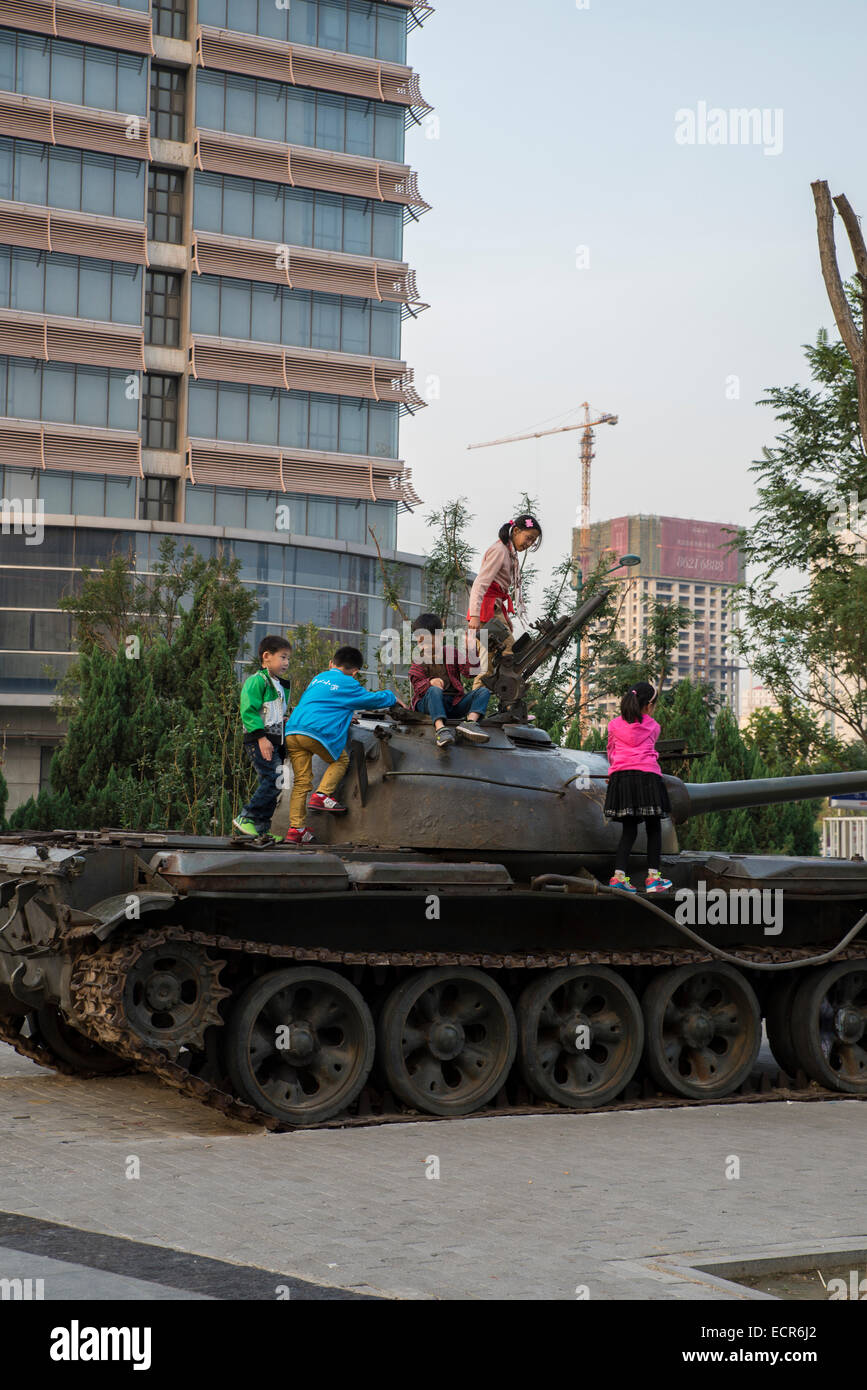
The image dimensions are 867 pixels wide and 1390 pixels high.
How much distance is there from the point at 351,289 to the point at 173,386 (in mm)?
6835

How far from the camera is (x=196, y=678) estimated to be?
28141 mm

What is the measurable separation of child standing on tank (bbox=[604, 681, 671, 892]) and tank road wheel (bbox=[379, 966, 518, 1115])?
1296 mm

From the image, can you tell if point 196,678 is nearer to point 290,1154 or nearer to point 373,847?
point 373,847

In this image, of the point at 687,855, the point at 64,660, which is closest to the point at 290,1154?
the point at 687,855

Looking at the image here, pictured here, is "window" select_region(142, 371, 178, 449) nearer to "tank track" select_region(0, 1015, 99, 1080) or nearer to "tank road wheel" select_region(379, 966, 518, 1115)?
"tank track" select_region(0, 1015, 99, 1080)

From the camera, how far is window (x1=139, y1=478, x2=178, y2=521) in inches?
2019

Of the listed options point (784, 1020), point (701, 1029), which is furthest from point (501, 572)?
point (784, 1020)

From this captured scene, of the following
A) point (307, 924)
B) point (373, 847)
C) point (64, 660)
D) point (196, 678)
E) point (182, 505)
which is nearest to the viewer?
point (307, 924)

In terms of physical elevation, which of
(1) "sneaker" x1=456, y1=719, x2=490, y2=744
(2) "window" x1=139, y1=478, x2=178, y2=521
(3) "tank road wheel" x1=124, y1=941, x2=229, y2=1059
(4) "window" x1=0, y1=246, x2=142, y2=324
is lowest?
(3) "tank road wheel" x1=124, y1=941, x2=229, y2=1059

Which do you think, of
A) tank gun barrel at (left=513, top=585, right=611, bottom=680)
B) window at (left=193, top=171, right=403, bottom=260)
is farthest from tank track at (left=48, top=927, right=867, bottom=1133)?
window at (left=193, top=171, right=403, bottom=260)

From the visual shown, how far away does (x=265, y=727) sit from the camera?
11594 millimetres

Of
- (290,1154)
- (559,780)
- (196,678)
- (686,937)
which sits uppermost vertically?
(196,678)

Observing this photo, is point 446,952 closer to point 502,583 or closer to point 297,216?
point 502,583

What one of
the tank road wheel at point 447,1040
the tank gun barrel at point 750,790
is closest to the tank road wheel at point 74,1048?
the tank road wheel at point 447,1040
